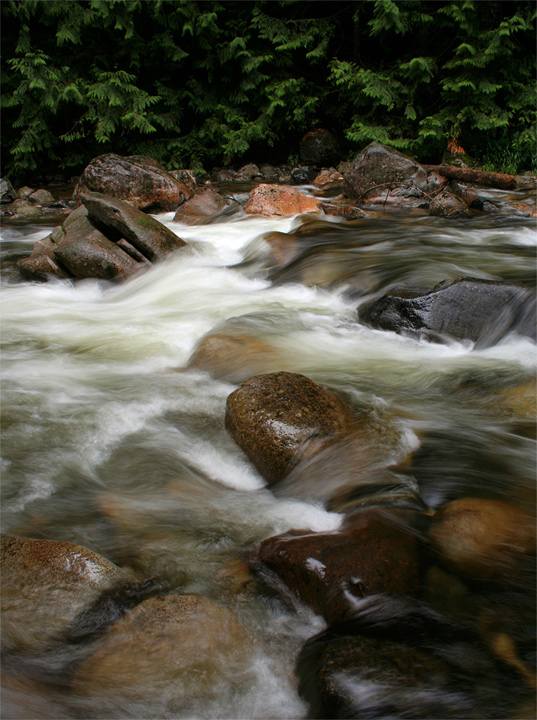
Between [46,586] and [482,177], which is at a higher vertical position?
[482,177]

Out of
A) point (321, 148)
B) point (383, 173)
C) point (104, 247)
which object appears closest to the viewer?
point (104, 247)

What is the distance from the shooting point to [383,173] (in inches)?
436

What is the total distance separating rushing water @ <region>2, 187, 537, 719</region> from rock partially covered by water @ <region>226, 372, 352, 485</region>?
145 mm

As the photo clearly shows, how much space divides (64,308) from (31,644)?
16.6ft

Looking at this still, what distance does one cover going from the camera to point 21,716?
5.93 feet

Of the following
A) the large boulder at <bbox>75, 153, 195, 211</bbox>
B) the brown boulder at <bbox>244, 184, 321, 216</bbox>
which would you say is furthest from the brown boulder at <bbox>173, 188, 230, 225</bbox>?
the brown boulder at <bbox>244, 184, 321, 216</bbox>

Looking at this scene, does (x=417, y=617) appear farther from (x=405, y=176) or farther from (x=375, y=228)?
(x=405, y=176)

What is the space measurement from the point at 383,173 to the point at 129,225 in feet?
19.1

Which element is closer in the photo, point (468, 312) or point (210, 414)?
point (210, 414)

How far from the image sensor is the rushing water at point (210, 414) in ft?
7.40

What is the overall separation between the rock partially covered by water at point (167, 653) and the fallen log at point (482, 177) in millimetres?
11292

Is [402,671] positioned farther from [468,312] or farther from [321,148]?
[321,148]

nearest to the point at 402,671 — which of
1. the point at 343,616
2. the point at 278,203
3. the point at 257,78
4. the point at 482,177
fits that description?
the point at 343,616

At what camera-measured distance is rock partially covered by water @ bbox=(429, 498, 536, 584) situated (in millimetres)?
2324
